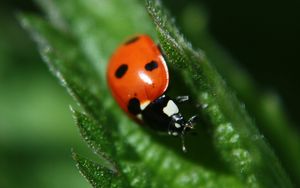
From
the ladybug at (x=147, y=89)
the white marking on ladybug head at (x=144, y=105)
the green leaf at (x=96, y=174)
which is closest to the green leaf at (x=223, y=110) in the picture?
the ladybug at (x=147, y=89)

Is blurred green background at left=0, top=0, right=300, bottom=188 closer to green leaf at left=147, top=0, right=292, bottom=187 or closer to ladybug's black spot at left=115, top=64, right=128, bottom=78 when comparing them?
ladybug's black spot at left=115, top=64, right=128, bottom=78

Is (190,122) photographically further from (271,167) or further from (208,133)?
(271,167)

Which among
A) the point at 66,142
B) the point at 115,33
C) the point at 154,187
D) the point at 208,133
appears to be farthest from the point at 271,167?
the point at 66,142

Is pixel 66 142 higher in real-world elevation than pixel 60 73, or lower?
lower

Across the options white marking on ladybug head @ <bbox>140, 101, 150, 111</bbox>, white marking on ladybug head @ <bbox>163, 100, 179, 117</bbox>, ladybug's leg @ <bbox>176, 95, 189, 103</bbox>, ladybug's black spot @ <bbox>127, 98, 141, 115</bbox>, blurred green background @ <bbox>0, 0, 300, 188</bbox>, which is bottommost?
blurred green background @ <bbox>0, 0, 300, 188</bbox>

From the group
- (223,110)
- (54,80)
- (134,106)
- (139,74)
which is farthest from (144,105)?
(54,80)

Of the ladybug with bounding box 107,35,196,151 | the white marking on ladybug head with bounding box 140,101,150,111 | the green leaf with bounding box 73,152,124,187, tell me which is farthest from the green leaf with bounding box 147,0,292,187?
the green leaf with bounding box 73,152,124,187

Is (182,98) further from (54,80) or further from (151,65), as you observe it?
(54,80)
